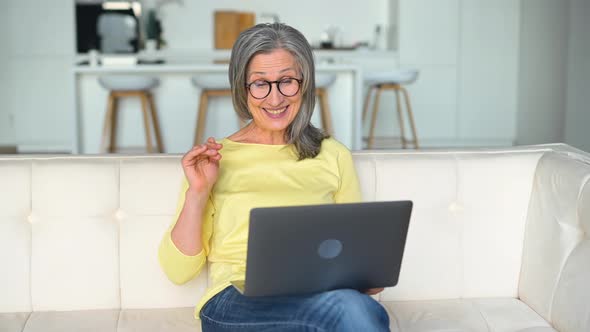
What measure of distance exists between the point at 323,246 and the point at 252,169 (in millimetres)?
506

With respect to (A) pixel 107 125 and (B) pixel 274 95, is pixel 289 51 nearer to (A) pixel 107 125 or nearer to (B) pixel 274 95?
(B) pixel 274 95

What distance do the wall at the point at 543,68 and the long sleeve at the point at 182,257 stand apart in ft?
19.9

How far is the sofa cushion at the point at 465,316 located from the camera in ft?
7.20

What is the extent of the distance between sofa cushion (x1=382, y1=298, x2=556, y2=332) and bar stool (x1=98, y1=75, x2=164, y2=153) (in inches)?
162

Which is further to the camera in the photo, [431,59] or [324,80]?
[431,59]

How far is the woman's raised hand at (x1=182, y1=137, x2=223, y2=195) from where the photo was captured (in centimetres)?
197

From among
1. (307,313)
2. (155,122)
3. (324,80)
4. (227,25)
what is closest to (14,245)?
(307,313)

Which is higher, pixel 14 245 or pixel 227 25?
pixel 227 25

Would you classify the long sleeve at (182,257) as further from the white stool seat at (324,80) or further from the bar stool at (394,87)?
the bar stool at (394,87)

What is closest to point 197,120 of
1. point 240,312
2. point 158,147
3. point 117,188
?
point 158,147

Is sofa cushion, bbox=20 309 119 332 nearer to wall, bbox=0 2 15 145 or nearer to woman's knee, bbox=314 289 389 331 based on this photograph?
woman's knee, bbox=314 289 389 331

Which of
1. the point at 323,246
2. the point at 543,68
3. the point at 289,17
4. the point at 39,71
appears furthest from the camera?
the point at 289,17

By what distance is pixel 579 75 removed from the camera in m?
6.82

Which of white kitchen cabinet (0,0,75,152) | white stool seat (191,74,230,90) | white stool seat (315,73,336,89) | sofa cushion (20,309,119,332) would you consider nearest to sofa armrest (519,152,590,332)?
sofa cushion (20,309,119,332)
